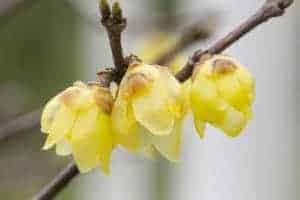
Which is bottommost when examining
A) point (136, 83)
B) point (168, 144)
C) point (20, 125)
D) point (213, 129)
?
point (213, 129)

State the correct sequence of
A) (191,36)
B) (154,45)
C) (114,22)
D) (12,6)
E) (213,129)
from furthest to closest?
(213,129) → (154,45) → (12,6) → (191,36) → (114,22)

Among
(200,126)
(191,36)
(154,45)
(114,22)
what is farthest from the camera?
(154,45)

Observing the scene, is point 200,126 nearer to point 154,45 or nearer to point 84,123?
point 84,123

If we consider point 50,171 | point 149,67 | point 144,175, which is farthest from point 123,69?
point 144,175

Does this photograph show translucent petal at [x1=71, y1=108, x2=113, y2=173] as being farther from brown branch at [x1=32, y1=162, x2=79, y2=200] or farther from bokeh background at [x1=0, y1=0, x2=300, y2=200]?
bokeh background at [x1=0, y1=0, x2=300, y2=200]

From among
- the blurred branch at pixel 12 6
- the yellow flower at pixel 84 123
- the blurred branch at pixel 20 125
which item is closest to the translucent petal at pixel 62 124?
the yellow flower at pixel 84 123

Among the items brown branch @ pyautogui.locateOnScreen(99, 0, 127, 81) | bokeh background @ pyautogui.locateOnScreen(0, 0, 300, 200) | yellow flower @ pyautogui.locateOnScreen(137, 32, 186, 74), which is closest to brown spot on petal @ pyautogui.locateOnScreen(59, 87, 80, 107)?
brown branch @ pyautogui.locateOnScreen(99, 0, 127, 81)

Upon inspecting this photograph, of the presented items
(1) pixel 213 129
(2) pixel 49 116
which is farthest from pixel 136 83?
(1) pixel 213 129
